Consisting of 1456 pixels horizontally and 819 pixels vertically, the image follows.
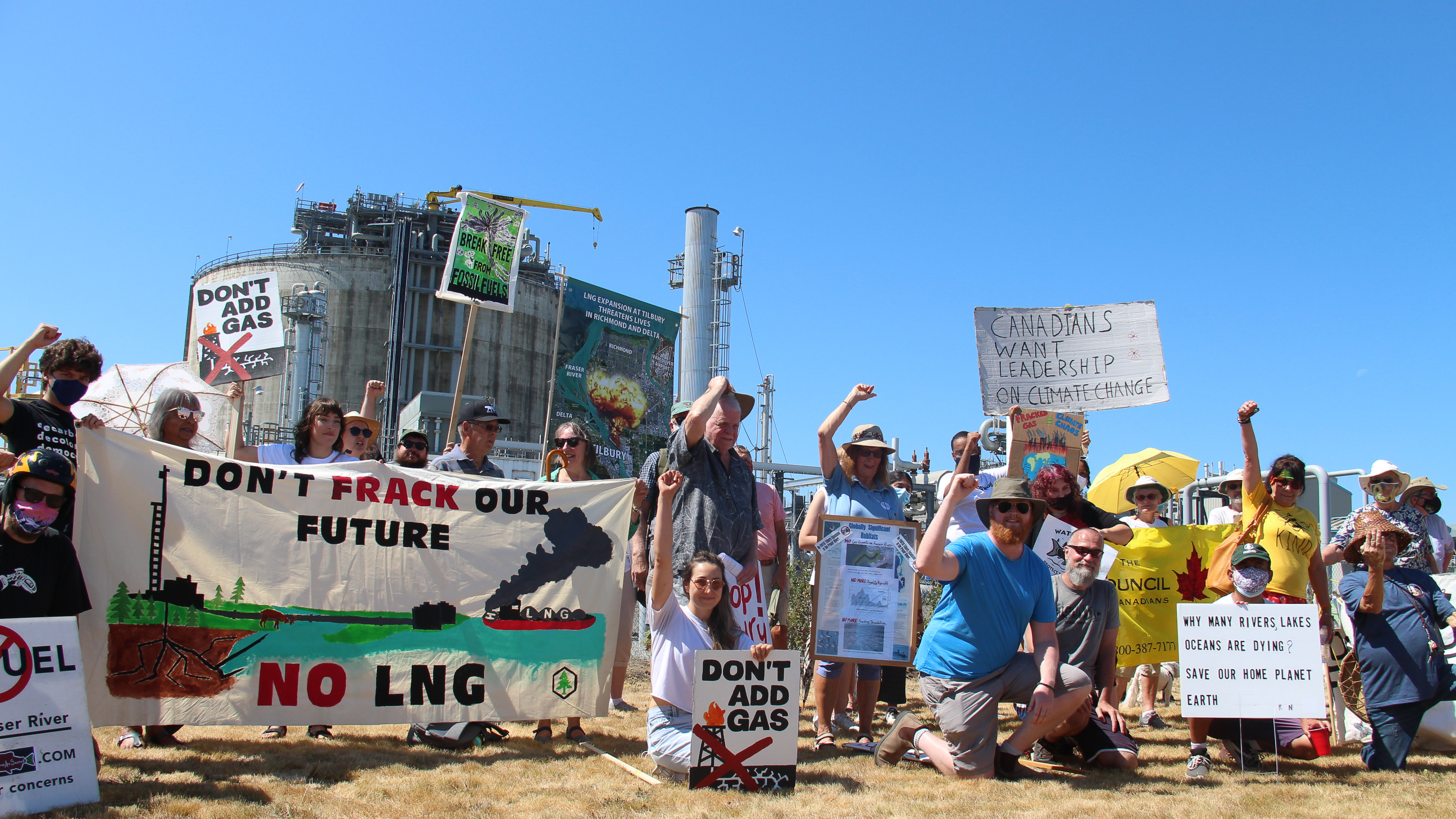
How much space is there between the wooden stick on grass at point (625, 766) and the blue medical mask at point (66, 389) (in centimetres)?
312

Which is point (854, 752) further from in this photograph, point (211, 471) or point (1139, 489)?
point (211, 471)

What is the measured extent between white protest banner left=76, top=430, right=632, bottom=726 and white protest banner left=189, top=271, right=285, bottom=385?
6.26 meters

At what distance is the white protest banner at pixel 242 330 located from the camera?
11.4 metres

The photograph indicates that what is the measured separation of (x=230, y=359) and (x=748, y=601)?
8.38 meters

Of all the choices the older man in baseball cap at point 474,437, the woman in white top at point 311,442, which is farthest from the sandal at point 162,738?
the older man in baseball cap at point 474,437

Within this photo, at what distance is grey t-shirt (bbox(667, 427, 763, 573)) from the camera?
5406mm

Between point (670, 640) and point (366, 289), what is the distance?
152ft

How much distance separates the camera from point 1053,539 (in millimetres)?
6457

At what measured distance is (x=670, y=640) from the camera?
4.99 metres

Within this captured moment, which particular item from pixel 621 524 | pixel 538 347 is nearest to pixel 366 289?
pixel 538 347

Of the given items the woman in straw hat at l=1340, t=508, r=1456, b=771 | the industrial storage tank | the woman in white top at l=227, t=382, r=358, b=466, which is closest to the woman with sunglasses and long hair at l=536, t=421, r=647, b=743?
the woman in white top at l=227, t=382, r=358, b=466

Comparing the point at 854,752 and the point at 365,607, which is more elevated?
the point at 365,607

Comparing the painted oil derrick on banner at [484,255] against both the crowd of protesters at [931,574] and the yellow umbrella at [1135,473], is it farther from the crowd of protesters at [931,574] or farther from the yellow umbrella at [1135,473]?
the yellow umbrella at [1135,473]

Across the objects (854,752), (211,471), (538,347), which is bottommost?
(854,752)
